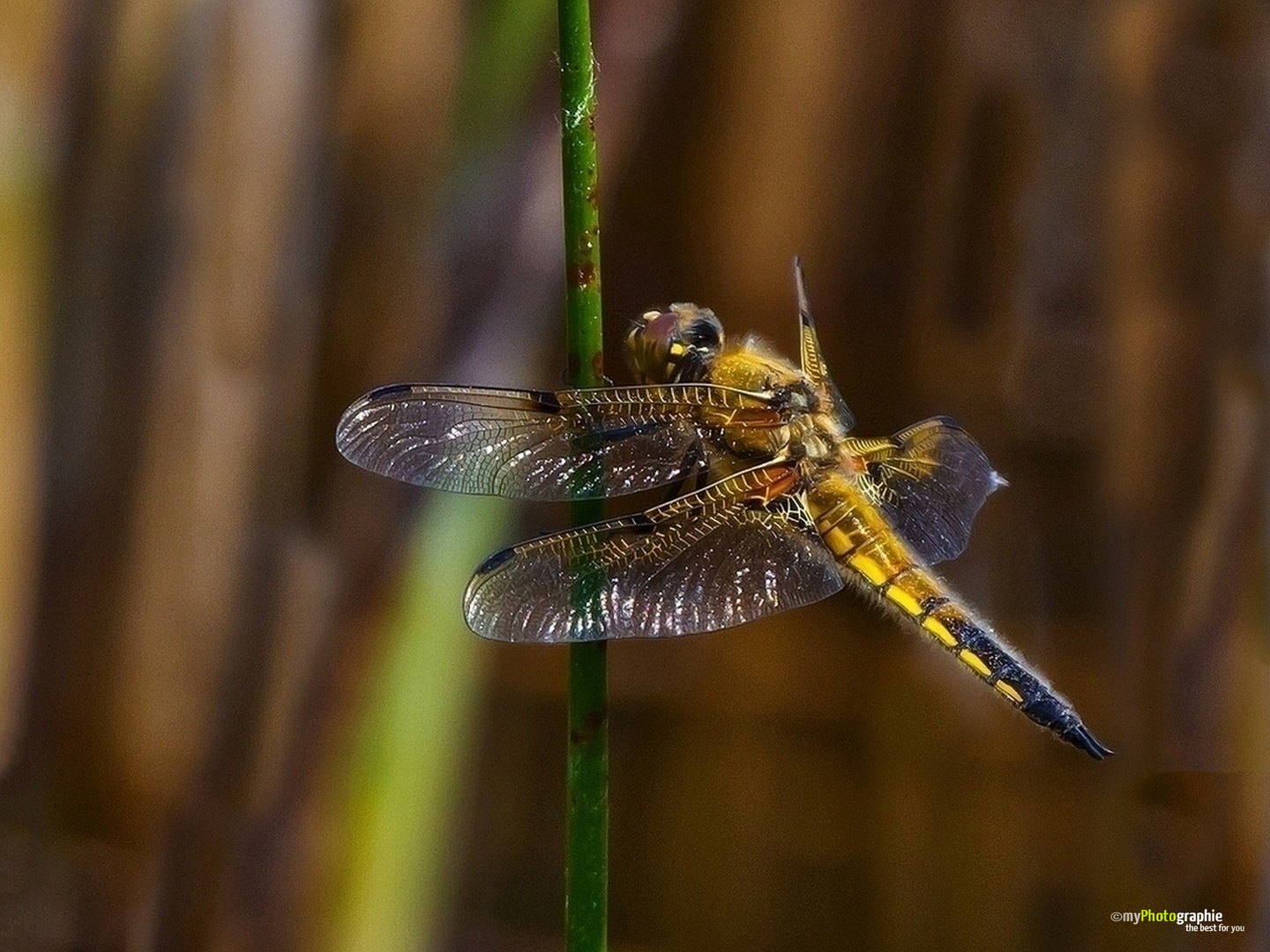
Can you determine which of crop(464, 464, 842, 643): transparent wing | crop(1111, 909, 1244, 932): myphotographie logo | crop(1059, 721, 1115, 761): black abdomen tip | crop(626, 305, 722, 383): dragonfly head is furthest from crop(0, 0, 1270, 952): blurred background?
crop(1059, 721, 1115, 761): black abdomen tip

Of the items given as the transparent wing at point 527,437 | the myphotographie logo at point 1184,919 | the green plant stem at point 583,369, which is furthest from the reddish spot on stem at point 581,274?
the myphotographie logo at point 1184,919

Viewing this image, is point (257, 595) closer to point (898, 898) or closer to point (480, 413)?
point (480, 413)

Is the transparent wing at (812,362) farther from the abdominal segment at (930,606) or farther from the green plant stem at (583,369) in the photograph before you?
the green plant stem at (583,369)

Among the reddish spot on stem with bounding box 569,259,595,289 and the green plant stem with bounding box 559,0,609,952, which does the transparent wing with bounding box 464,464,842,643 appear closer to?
the green plant stem with bounding box 559,0,609,952

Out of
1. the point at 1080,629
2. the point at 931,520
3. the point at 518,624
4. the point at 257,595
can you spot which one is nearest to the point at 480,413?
the point at 518,624

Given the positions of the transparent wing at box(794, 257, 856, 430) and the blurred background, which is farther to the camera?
the blurred background

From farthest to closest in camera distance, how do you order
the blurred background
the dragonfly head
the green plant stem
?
the blurred background
the dragonfly head
the green plant stem

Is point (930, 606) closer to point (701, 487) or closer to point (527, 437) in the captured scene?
point (701, 487)
